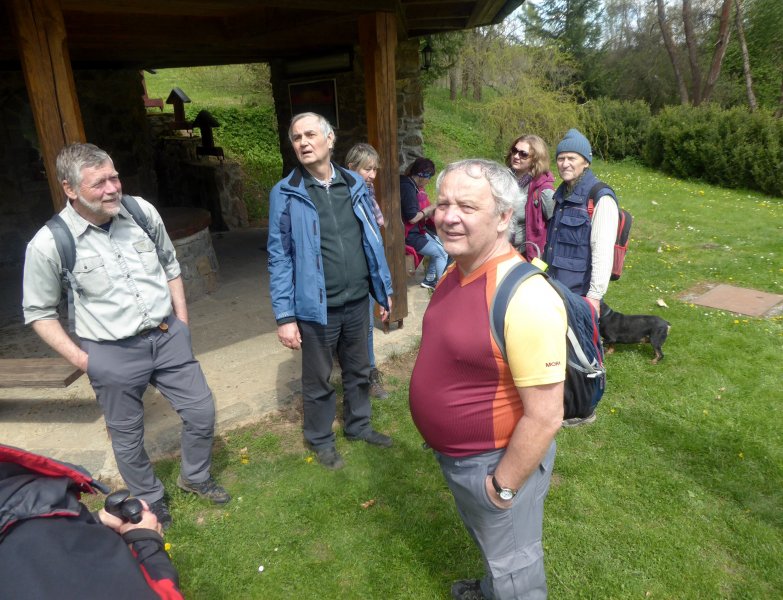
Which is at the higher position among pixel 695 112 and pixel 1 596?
pixel 695 112

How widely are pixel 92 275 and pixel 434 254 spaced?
351 cm

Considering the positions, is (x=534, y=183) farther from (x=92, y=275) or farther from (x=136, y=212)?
(x=92, y=275)

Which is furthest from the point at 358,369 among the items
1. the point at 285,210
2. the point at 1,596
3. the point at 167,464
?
the point at 1,596

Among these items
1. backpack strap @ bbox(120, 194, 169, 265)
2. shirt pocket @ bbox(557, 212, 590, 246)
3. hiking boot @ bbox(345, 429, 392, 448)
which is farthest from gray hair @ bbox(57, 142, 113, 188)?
shirt pocket @ bbox(557, 212, 590, 246)

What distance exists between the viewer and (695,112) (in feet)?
44.5

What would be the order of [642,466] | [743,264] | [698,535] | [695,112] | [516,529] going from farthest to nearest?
[695,112]
[743,264]
[642,466]
[698,535]
[516,529]

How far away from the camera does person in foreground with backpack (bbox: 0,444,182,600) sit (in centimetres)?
110

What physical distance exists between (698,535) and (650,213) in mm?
8115

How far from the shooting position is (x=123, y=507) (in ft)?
5.03

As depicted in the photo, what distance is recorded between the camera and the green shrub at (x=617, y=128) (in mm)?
16062

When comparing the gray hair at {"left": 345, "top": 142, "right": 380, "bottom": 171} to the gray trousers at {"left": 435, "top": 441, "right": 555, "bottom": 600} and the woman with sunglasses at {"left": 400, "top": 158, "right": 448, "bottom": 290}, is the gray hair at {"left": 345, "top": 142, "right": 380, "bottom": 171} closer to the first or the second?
the woman with sunglasses at {"left": 400, "top": 158, "right": 448, "bottom": 290}

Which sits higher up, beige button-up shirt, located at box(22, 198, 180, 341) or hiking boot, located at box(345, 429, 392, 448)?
beige button-up shirt, located at box(22, 198, 180, 341)

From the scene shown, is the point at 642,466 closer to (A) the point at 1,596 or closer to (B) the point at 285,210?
(B) the point at 285,210

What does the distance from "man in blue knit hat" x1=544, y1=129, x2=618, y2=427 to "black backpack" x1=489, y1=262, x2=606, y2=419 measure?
1246 millimetres
